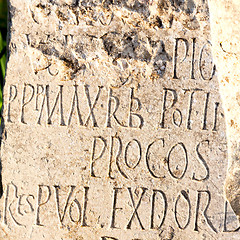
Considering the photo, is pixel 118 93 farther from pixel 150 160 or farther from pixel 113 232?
pixel 113 232

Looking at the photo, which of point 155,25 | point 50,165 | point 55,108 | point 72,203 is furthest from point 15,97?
point 155,25

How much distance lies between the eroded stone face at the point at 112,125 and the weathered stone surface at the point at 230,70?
0.28 feet

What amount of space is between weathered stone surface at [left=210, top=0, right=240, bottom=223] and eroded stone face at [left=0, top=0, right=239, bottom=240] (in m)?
0.09

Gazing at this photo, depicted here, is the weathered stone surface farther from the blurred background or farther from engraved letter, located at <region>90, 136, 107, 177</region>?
the blurred background

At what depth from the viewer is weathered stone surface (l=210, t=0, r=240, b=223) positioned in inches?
120

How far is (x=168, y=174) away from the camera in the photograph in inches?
119

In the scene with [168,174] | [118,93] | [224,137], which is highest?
[118,93]

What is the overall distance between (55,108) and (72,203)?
1.96 ft

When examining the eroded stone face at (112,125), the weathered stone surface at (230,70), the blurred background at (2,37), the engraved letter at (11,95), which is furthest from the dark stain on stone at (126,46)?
the blurred background at (2,37)

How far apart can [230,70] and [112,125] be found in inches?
32.5

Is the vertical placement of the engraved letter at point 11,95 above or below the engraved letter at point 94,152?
above

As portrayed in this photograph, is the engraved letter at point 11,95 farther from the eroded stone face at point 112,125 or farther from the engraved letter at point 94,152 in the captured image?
the engraved letter at point 94,152

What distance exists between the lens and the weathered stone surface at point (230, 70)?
3.05 metres

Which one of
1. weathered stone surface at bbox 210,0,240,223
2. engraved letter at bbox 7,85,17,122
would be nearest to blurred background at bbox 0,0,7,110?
engraved letter at bbox 7,85,17,122
